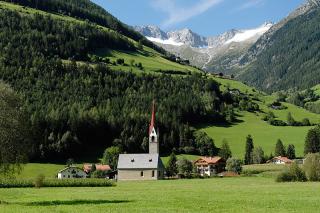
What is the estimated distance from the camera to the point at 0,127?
46.8m

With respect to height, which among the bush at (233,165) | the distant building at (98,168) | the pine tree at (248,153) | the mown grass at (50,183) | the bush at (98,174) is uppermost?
the pine tree at (248,153)

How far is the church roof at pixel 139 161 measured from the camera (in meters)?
151

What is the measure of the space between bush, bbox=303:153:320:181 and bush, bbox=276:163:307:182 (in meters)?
1.72

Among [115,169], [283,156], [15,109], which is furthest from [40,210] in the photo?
[283,156]

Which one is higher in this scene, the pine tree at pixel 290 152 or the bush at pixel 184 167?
the pine tree at pixel 290 152

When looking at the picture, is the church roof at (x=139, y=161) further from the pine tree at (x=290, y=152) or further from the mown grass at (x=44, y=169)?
the pine tree at (x=290, y=152)

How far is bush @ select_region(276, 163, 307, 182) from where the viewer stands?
299 feet

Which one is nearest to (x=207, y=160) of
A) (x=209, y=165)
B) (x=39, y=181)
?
(x=209, y=165)

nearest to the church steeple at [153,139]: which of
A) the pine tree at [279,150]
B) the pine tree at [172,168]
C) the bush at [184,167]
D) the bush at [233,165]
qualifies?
the pine tree at [172,168]

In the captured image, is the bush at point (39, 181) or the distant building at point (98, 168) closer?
the bush at point (39, 181)

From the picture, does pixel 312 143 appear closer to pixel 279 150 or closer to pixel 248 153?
pixel 279 150

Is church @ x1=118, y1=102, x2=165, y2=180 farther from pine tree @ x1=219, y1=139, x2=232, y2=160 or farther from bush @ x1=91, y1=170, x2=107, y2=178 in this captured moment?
pine tree @ x1=219, y1=139, x2=232, y2=160

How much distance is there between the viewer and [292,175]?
9106cm

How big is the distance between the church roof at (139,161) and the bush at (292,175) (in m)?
62.8
